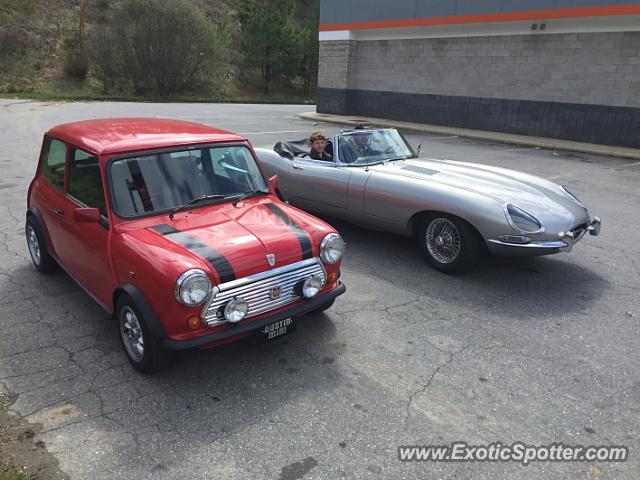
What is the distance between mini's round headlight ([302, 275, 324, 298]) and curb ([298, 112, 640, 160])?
13.0 metres

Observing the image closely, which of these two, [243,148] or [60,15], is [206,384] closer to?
[243,148]

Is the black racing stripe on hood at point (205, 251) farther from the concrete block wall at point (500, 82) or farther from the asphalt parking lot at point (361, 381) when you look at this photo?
the concrete block wall at point (500, 82)

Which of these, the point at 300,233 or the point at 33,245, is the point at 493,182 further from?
the point at 33,245

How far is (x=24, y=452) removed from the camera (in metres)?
2.69

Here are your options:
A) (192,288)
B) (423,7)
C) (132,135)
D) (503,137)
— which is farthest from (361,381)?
(423,7)

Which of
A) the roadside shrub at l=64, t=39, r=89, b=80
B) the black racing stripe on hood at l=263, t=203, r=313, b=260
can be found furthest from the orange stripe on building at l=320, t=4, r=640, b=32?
the roadside shrub at l=64, t=39, r=89, b=80

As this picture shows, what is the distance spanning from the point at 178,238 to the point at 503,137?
50.4 feet

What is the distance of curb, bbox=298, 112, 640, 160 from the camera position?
46.2 feet

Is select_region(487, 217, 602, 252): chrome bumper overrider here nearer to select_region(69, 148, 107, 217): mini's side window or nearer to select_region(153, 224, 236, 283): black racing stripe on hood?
select_region(153, 224, 236, 283): black racing stripe on hood

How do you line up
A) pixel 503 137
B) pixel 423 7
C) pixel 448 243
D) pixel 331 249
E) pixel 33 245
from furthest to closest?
1. pixel 423 7
2. pixel 503 137
3. pixel 448 243
4. pixel 33 245
5. pixel 331 249

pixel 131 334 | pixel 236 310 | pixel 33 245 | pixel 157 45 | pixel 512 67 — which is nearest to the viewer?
pixel 236 310

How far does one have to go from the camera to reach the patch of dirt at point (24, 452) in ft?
8.37

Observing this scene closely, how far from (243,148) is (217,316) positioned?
1746mm

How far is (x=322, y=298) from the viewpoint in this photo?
3670 millimetres
